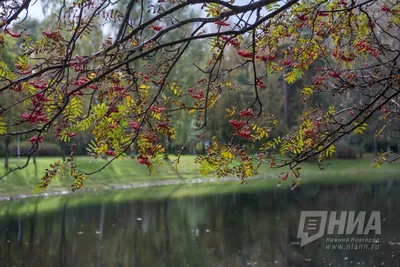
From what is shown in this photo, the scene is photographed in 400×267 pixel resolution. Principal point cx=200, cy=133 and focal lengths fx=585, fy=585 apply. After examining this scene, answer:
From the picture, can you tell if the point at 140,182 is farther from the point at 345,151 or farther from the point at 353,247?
the point at 345,151

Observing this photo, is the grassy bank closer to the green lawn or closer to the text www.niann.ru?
the green lawn

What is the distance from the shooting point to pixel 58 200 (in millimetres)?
23625

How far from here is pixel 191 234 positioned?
15.7 m

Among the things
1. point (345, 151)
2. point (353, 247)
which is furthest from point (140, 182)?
point (345, 151)

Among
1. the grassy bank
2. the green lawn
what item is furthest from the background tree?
the green lawn

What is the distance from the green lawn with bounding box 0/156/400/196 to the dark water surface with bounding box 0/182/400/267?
12.3 ft

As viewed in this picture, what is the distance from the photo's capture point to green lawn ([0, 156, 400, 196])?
84.8 ft

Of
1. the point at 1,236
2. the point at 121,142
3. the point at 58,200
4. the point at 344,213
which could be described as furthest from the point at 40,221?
the point at 121,142

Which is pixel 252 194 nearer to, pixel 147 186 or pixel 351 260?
pixel 147 186

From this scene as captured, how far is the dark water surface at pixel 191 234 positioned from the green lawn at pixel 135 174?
374 centimetres

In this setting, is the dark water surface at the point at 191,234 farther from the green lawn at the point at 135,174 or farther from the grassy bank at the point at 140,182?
the green lawn at the point at 135,174

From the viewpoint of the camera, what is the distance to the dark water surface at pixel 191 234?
1254 cm

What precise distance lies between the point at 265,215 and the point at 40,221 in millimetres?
7068

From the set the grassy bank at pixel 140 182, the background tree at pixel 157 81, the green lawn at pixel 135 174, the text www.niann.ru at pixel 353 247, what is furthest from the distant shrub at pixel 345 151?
the background tree at pixel 157 81
